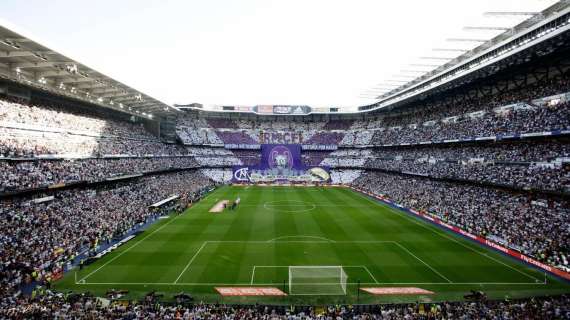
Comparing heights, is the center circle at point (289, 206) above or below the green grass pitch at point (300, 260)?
above

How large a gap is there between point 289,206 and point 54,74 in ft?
100

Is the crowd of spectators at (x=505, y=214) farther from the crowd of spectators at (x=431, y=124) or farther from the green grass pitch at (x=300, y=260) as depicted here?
the crowd of spectators at (x=431, y=124)

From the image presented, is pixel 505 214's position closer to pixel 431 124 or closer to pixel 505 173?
pixel 505 173

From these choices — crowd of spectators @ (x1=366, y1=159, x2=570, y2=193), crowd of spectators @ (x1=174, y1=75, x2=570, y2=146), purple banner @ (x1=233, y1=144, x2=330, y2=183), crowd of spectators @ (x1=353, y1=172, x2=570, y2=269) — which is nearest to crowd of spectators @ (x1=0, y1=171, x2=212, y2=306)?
crowd of spectators @ (x1=353, y1=172, x2=570, y2=269)

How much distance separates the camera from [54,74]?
31.2m

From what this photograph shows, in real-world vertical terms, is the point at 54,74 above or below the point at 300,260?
above

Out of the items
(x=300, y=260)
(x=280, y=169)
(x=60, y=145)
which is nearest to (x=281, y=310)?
(x=300, y=260)

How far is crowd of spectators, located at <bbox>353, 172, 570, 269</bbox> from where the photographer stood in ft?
76.0

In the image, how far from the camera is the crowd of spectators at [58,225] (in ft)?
64.2

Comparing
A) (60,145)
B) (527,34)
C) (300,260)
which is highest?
(527,34)

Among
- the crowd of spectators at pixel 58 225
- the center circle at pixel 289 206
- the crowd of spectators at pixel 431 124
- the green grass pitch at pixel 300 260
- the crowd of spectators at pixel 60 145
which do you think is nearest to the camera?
the green grass pitch at pixel 300 260

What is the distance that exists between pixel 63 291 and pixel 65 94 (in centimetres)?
2760

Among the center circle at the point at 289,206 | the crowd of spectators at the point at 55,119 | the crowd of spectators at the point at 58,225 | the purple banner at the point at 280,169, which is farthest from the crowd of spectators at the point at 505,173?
the crowd of spectators at the point at 55,119

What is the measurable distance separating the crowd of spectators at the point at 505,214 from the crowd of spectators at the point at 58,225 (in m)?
32.6
